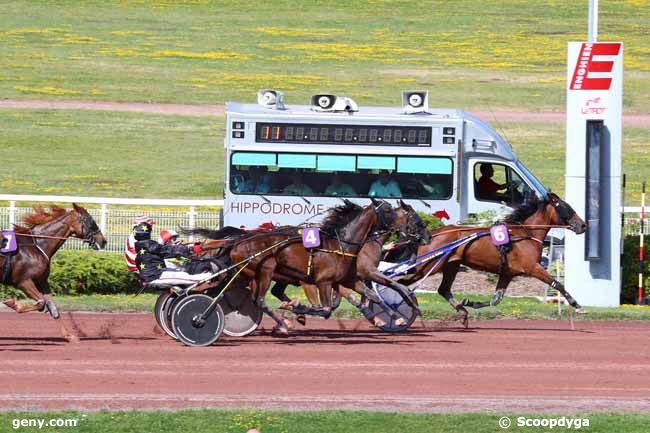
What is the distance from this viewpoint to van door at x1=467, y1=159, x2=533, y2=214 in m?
22.8

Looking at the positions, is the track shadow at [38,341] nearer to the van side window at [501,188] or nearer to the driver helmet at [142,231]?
the driver helmet at [142,231]

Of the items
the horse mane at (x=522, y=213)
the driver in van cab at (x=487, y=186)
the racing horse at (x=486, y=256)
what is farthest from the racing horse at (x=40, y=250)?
the driver in van cab at (x=487, y=186)

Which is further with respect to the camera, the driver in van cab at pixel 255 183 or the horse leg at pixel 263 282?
the driver in van cab at pixel 255 183

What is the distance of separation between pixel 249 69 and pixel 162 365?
33171 millimetres

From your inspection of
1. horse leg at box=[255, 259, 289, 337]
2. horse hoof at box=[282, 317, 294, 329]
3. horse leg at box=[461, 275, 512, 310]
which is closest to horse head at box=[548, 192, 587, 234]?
horse leg at box=[461, 275, 512, 310]

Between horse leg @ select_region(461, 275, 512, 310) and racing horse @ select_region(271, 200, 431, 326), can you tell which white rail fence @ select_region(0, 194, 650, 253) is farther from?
racing horse @ select_region(271, 200, 431, 326)

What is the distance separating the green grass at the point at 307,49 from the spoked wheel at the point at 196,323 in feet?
84.4

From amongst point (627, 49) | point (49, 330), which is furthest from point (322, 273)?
point (627, 49)

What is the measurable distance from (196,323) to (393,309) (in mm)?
2694

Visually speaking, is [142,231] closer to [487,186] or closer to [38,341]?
[38,341]

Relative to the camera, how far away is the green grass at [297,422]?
10.7 m

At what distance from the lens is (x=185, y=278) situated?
14.8m

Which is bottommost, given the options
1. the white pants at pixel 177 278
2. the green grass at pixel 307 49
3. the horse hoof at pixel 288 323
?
the horse hoof at pixel 288 323

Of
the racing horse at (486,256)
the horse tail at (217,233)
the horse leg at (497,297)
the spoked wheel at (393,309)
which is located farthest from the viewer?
the racing horse at (486,256)
